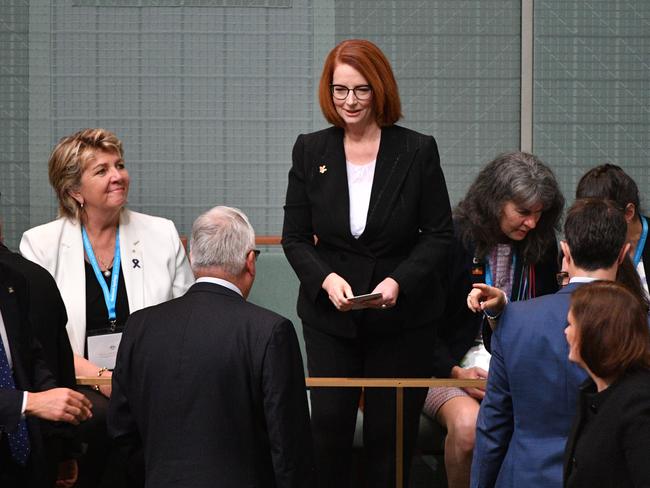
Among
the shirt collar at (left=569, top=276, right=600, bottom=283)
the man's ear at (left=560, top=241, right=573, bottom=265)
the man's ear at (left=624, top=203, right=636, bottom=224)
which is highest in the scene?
the man's ear at (left=624, top=203, right=636, bottom=224)

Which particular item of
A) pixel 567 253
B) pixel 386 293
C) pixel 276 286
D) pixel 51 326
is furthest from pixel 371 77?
pixel 276 286

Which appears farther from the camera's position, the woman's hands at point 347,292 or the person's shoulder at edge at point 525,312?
the woman's hands at point 347,292

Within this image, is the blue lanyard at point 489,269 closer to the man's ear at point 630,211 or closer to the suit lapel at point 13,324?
the man's ear at point 630,211

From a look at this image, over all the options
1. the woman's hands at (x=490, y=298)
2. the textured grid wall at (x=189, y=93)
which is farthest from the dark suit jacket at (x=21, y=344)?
the textured grid wall at (x=189, y=93)

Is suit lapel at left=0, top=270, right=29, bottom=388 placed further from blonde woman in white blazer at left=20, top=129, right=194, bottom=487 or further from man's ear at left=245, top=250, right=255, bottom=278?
blonde woman in white blazer at left=20, top=129, right=194, bottom=487

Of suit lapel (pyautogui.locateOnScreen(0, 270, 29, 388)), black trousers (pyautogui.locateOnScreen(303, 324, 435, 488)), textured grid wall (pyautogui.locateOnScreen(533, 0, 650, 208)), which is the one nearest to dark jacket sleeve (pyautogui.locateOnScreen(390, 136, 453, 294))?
black trousers (pyautogui.locateOnScreen(303, 324, 435, 488))

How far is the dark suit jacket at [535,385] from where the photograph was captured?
10.4ft

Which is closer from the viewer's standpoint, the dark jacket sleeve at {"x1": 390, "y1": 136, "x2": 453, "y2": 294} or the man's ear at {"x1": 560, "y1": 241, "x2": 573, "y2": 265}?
the man's ear at {"x1": 560, "y1": 241, "x2": 573, "y2": 265}

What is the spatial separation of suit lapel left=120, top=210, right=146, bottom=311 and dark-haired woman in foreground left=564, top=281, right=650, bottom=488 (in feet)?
8.71

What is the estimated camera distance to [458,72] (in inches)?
255

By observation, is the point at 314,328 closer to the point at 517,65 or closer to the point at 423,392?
the point at 423,392

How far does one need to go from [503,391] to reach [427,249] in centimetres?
103

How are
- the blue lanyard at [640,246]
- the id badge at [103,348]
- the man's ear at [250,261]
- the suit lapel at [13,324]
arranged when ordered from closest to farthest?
1. the man's ear at [250,261]
2. the suit lapel at [13,324]
3. the id badge at [103,348]
4. the blue lanyard at [640,246]

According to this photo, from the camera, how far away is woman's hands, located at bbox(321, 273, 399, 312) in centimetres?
400
